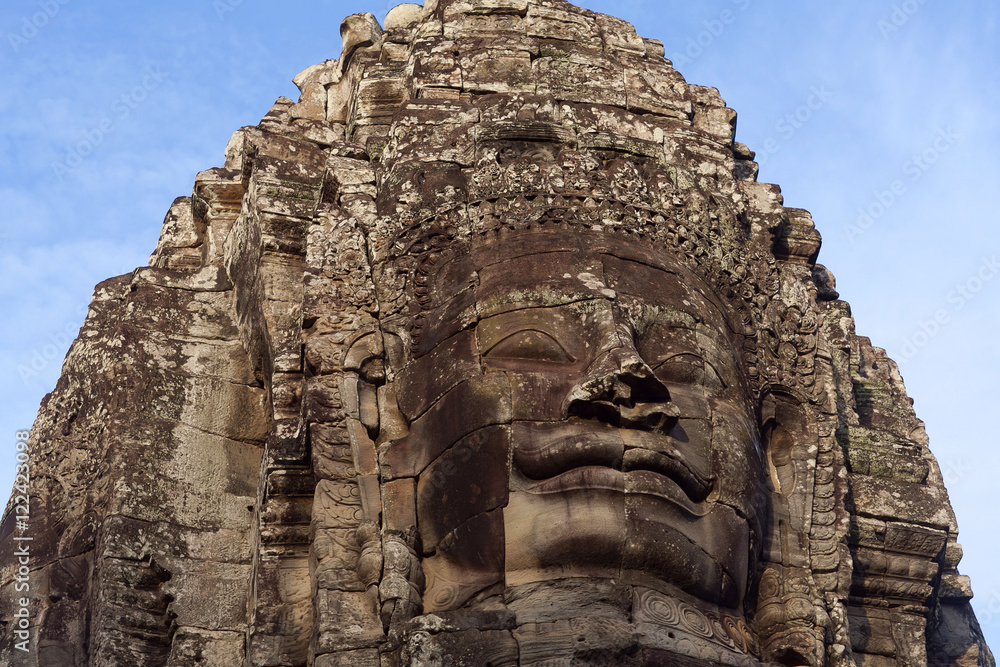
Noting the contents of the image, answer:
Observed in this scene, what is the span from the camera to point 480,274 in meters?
13.9

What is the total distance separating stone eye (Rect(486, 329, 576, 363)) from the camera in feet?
43.4

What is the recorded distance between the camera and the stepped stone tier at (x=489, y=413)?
1238 cm

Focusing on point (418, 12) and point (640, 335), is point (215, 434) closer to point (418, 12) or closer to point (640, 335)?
point (640, 335)

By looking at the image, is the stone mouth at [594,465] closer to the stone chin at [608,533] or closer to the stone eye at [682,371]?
the stone chin at [608,533]

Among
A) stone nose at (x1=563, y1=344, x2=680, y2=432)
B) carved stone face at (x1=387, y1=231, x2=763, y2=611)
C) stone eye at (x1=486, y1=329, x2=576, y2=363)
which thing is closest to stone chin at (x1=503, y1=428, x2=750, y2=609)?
carved stone face at (x1=387, y1=231, x2=763, y2=611)

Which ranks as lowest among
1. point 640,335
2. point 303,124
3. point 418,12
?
point 640,335

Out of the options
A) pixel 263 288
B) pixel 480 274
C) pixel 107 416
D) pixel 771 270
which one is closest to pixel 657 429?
pixel 480 274

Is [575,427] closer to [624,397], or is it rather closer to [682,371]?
[624,397]

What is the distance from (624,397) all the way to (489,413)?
3.34 feet

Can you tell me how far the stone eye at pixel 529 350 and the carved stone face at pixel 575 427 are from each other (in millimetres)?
11

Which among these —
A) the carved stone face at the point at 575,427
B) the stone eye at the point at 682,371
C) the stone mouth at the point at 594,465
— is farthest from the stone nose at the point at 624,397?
the stone eye at the point at 682,371

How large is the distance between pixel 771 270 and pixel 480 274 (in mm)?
2959

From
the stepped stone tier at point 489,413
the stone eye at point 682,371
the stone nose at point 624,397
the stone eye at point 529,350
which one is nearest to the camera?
the stepped stone tier at point 489,413

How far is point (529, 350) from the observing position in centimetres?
1326
